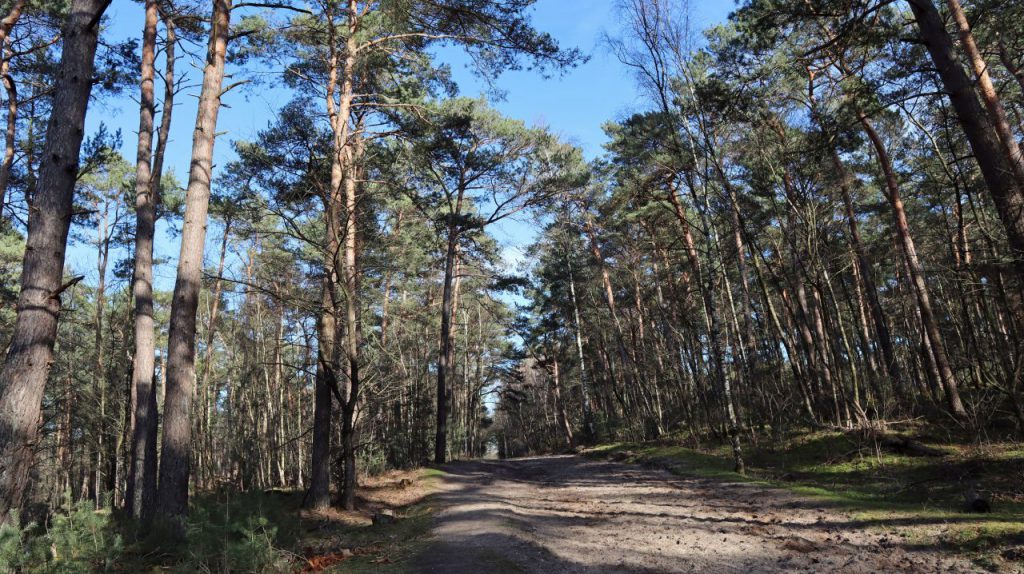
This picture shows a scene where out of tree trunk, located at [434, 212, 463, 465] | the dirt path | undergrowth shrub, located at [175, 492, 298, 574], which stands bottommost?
the dirt path

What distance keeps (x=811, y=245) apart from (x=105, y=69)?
15.0m

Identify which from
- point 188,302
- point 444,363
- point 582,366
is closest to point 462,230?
point 444,363

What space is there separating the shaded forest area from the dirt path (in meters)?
1.71

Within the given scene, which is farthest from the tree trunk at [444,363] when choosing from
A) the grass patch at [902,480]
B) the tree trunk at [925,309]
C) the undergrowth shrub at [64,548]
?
the undergrowth shrub at [64,548]

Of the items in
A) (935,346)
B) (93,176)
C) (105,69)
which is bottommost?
(935,346)

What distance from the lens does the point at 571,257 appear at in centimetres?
2503

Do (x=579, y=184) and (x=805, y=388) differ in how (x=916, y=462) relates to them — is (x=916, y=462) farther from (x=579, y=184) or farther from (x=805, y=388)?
(x=579, y=184)

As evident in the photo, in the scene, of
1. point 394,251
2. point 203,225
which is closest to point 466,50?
point 203,225

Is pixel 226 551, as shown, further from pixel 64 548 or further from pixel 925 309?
pixel 925 309

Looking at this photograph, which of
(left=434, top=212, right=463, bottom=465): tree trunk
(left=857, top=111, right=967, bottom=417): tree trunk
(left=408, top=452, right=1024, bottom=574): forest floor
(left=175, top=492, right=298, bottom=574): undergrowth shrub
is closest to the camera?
(left=175, top=492, right=298, bottom=574): undergrowth shrub

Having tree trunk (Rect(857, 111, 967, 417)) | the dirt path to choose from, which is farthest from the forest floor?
tree trunk (Rect(857, 111, 967, 417))

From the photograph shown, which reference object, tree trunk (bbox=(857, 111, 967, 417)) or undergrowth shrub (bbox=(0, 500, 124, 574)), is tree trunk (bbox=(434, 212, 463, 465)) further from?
undergrowth shrub (bbox=(0, 500, 124, 574))

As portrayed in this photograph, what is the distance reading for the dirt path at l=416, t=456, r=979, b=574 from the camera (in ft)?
15.3

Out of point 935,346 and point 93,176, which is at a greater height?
point 93,176
